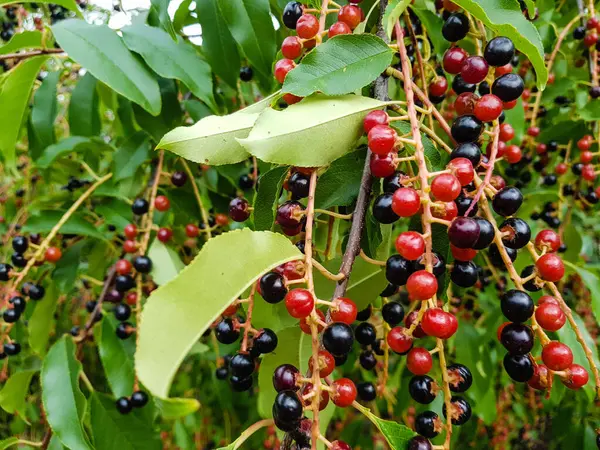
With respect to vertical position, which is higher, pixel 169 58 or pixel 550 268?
pixel 169 58

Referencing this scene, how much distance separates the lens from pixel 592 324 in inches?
98.7

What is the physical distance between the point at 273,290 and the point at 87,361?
2.96 meters

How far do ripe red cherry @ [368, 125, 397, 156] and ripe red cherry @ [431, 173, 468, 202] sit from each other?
0.27ft

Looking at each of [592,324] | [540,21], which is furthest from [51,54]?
[592,324]

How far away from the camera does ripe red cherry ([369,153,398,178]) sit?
0.70m

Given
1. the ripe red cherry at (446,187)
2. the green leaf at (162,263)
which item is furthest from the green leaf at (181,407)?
the green leaf at (162,263)

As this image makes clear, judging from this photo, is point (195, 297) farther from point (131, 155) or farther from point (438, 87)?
point (131, 155)

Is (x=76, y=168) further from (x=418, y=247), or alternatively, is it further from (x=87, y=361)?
(x=87, y=361)

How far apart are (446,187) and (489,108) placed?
0.19 m

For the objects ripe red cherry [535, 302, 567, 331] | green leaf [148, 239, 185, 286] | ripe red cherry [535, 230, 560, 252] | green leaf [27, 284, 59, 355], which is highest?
ripe red cherry [535, 230, 560, 252]

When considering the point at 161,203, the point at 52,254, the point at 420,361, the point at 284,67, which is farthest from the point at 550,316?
the point at 52,254

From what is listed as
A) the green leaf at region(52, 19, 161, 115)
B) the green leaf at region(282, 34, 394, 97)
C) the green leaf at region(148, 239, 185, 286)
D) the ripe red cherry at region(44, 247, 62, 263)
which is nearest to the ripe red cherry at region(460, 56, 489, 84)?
the green leaf at region(282, 34, 394, 97)

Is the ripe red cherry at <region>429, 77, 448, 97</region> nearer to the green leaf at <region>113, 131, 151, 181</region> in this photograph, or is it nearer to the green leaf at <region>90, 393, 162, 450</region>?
the green leaf at <region>113, 131, 151, 181</region>

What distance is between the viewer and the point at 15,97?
4.29 feet
